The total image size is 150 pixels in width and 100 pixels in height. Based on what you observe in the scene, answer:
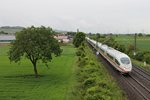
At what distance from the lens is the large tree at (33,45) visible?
38.7m

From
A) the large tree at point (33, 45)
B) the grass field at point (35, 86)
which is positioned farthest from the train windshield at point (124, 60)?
the large tree at point (33, 45)

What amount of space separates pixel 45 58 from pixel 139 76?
1280 cm

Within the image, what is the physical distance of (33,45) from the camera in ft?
127

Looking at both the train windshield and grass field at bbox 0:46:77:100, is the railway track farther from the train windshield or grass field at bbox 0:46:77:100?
grass field at bbox 0:46:77:100

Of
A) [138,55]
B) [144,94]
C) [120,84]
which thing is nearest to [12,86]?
[120,84]

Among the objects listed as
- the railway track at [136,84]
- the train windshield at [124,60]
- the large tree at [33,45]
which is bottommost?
the railway track at [136,84]

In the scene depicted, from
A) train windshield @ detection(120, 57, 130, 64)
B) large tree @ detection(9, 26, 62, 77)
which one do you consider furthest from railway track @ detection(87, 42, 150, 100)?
large tree @ detection(9, 26, 62, 77)

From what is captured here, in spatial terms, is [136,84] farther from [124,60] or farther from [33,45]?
[33,45]

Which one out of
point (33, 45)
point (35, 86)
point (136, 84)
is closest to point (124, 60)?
point (136, 84)

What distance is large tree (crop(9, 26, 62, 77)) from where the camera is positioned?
3866 centimetres

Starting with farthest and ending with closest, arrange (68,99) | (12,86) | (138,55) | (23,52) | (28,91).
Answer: (138,55) < (23,52) < (12,86) < (28,91) < (68,99)

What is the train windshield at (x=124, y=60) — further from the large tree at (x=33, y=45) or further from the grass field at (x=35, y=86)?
the large tree at (x=33, y=45)

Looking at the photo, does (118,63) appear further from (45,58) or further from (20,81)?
(20,81)

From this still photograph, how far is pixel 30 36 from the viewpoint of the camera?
129 ft
